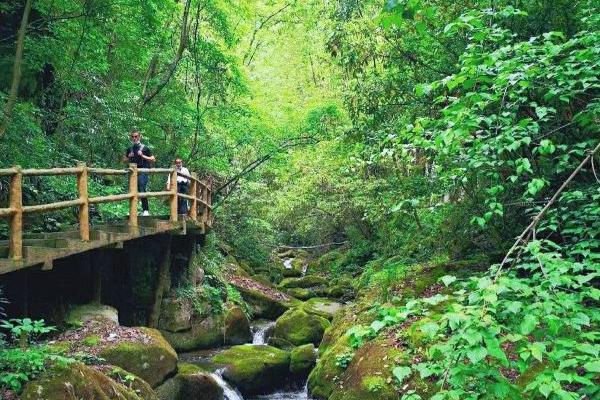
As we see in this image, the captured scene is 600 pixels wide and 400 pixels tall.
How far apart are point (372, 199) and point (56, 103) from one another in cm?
1096

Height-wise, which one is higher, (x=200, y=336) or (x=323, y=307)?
(x=200, y=336)

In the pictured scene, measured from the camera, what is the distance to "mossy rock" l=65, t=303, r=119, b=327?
9873 mm

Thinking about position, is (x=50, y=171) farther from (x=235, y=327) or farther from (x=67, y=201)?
(x=235, y=327)

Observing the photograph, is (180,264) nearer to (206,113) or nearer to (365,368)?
(206,113)

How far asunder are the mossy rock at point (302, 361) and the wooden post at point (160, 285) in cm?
386

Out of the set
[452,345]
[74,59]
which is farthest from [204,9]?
[452,345]

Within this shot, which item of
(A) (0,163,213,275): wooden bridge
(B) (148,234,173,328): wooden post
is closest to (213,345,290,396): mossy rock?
(B) (148,234,173,328): wooden post

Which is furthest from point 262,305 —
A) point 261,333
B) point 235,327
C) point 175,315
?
point 175,315

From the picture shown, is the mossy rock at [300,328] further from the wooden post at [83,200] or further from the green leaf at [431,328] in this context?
the green leaf at [431,328]

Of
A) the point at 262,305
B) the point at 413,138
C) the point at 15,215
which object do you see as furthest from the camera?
the point at 262,305

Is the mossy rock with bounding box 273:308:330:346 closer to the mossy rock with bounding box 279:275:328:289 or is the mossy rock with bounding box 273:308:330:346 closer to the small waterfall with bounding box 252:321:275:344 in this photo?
the small waterfall with bounding box 252:321:275:344

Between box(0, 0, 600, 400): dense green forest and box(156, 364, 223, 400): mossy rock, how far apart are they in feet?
9.66

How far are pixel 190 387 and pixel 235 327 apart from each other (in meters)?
4.73

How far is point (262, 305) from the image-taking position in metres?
17.8
